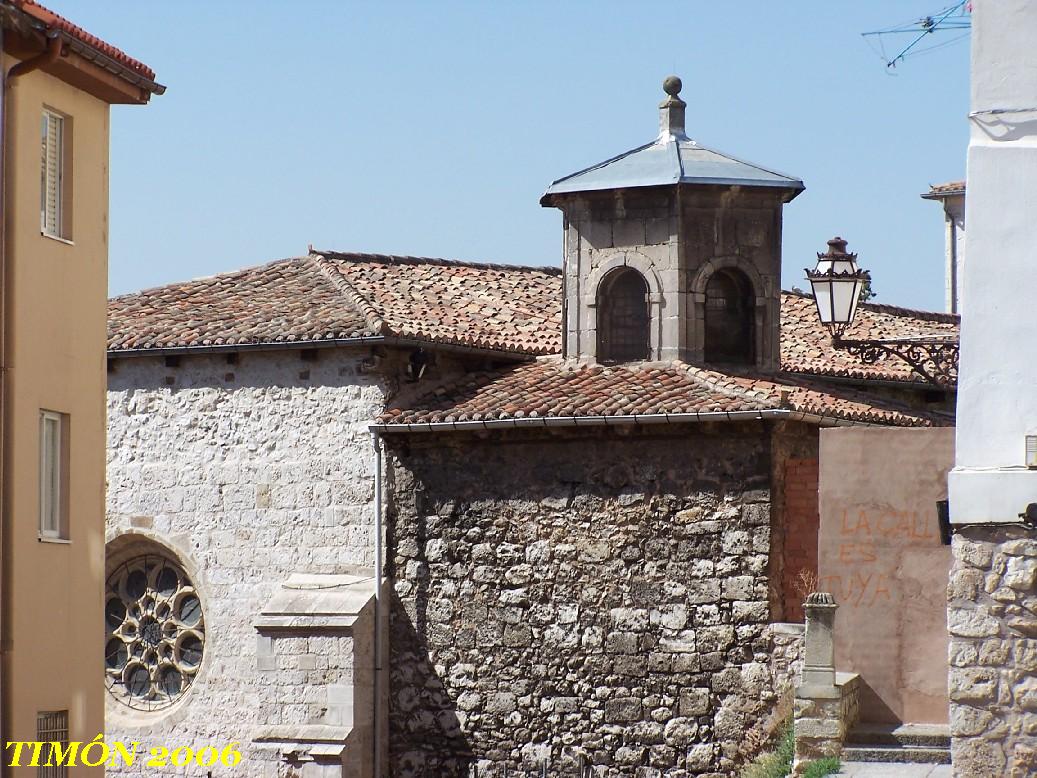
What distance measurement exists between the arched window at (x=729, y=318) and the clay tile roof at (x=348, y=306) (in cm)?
179

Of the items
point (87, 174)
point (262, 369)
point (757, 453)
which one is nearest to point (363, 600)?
point (262, 369)

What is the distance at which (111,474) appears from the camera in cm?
2214

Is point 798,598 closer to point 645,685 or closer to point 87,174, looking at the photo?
point 645,685

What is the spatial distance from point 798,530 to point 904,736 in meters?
3.22

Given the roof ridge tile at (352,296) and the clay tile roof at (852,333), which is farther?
the clay tile roof at (852,333)

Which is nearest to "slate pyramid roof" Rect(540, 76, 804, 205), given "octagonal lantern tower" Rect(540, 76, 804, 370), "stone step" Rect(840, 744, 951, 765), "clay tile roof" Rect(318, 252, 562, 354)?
"octagonal lantern tower" Rect(540, 76, 804, 370)

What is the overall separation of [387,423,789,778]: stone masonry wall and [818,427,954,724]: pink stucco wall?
3.87 feet

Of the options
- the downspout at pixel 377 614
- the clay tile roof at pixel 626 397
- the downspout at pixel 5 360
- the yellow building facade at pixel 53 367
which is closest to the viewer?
the downspout at pixel 5 360

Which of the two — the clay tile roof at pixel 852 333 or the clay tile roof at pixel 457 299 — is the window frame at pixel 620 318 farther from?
the clay tile roof at pixel 852 333

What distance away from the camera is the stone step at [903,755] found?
624 inches

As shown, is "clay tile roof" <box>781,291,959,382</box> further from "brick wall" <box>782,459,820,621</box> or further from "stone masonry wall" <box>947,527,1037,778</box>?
"stone masonry wall" <box>947,527,1037,778</box>

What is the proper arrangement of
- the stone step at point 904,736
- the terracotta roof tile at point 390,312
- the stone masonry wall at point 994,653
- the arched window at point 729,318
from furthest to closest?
1. the arched window at point 729,318
2. the terracotta roof tile at point 390,312
3. the stone step at point 904,736
4. the stone masonry wall at point 994,653

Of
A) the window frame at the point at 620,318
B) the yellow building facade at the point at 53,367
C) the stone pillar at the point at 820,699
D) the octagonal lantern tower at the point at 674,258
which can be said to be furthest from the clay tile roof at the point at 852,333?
the yellow building facade at the point at 53,367

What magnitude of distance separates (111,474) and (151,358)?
4.51 ft
